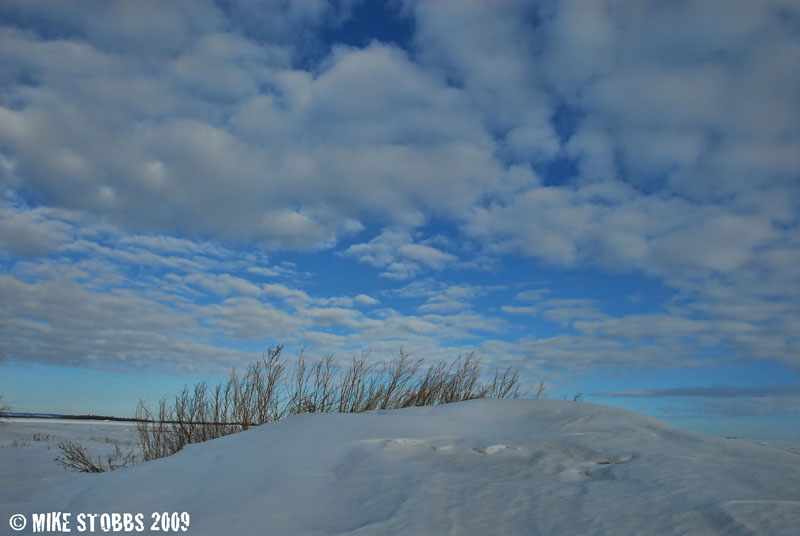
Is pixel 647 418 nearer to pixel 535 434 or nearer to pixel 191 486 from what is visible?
pixel 535 434

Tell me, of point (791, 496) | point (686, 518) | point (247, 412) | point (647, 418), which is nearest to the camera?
point (686, 518)

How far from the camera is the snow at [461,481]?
188 centimetres

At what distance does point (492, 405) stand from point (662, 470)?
209cm

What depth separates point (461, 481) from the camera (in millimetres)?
2361

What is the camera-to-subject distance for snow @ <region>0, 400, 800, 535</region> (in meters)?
1.88

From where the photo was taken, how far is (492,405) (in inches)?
169

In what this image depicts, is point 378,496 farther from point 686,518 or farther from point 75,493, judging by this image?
point 75,493

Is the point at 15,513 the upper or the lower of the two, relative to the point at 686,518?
lower

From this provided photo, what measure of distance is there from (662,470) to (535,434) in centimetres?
110

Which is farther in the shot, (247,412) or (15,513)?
(247,412)

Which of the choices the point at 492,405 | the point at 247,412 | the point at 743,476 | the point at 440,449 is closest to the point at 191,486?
the point at 440,449

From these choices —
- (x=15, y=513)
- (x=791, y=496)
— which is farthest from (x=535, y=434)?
(x=15, y=513)

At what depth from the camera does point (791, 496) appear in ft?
6.25

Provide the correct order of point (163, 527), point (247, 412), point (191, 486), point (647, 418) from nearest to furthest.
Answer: point (163, 527) → point (191, 486) → point (647, 418) → point (247, 412)
